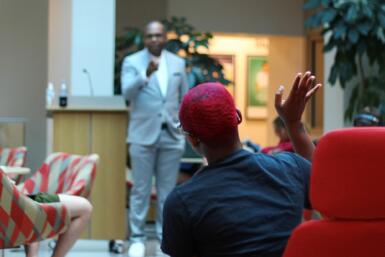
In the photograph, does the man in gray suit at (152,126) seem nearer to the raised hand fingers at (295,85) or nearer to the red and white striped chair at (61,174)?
the red and white striped chair at (61,174)

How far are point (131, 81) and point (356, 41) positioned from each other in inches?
113

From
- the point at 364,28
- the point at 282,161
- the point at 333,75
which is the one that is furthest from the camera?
the point at 333,75

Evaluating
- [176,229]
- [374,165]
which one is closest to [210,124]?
[176,229]

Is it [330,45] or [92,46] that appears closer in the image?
[92,46]

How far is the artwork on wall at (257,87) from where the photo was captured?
44.9 ft

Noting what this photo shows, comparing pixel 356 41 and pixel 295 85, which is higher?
pixel 356 41

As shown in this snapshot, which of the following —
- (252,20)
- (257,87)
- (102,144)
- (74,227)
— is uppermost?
(252,20)

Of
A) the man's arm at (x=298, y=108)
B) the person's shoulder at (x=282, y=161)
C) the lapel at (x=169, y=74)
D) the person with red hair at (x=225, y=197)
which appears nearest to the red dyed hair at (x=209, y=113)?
the person with red hair at (x=225, y=197)

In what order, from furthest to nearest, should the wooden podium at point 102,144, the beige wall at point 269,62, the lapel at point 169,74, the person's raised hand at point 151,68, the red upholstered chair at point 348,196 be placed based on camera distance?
the beige wall at point 269,62, the wooden podium at point 102,144, the lapel at point 169,74, the person's raised hand at point 151,68, the red upholstered chair at point 348,196

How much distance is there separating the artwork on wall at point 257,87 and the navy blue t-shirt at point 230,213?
1176 centimetres

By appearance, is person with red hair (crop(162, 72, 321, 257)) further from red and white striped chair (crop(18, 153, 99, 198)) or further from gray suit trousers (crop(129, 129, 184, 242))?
gray suit trousers (crop(129, 129, 184, 242))

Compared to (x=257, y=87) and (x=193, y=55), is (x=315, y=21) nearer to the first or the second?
(x=193, y=55)

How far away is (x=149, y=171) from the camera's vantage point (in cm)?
572

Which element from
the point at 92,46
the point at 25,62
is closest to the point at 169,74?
the point at 92,46
